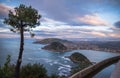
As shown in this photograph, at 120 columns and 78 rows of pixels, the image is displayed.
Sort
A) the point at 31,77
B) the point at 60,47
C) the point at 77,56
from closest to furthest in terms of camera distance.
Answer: the point at 31,77 → the point at 77,56 → the point at 60,47

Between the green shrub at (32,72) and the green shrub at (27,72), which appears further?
the green shrub at (32,72)

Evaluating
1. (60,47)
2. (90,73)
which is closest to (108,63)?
(90,73)

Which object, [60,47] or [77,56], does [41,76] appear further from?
[60,47]

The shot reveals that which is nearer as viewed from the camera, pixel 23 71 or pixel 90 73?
pixel 90 73

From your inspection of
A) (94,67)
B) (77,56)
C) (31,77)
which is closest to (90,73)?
(94,67)

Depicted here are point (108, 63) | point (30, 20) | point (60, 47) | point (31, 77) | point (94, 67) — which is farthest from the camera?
point (60, 47)

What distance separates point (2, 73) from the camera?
18781 mm

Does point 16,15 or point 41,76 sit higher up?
point 16,15

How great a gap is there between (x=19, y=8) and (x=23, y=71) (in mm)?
6137

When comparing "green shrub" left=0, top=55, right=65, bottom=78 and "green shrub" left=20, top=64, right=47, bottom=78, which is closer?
"green shrub" left=0, top=55, right=65, bottom=78

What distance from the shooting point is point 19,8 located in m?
17.1

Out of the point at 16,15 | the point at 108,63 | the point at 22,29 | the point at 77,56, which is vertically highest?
the point at 16,15

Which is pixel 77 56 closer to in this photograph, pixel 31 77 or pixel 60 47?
pixel 60 47

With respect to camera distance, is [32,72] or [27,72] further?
[27,72]
